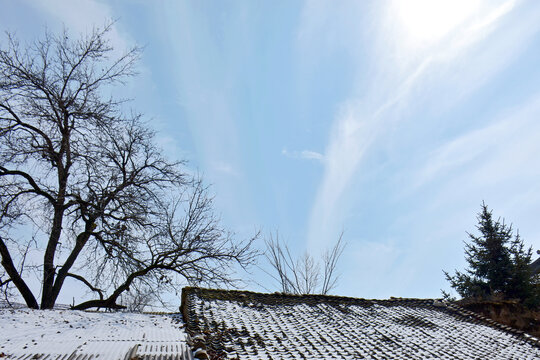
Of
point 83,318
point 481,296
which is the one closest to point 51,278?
point 83,318

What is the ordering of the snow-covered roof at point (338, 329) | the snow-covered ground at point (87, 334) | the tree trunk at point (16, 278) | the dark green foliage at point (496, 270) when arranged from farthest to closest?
the dark green foliage at point (496, 270) → the tree trunk at point (16, 278) → the snow-covered roof at point (338, 329) → the snow-covered ground at point (87, 334)

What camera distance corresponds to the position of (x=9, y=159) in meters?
11.4

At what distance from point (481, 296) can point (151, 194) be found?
17.1m

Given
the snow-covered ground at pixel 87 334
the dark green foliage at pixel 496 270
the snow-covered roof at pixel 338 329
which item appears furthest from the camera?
the dark green foliage at pixel 496 270

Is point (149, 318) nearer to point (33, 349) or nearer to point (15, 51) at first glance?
Answer: point (33, 349)

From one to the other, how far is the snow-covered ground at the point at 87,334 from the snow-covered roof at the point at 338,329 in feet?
2.06

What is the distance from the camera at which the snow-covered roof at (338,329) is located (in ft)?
20.9

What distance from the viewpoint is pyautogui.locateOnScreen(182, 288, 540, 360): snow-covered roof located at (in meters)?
6.36

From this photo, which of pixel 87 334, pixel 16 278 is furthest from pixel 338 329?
pixel 16 278

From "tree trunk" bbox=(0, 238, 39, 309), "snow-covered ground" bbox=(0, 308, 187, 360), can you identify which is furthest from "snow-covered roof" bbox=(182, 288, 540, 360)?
"tree trunk" bbox=(0, 238, 39, 309)

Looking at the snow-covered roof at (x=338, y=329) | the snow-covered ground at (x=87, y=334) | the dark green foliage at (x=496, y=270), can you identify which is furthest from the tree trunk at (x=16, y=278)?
the dark green foliage at (x=496, y=270)

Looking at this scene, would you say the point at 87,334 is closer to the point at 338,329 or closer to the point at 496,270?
the point at 338,329

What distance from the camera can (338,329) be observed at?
7.87m

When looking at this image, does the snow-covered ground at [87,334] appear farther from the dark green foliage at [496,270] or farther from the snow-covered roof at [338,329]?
the dark green foliage at [496,270]
